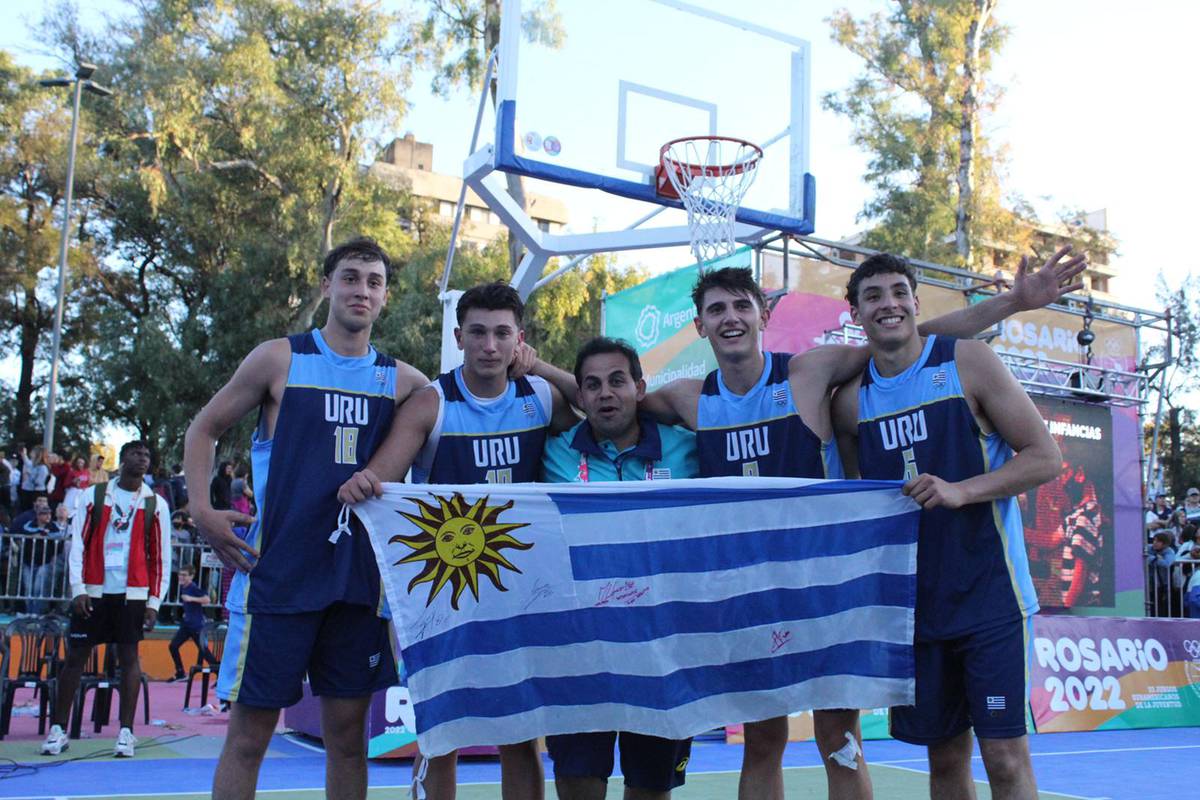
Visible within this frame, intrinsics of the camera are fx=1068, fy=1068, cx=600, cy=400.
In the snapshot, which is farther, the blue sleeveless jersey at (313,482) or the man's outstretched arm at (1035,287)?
the man's outstretched arm at (1035,287)

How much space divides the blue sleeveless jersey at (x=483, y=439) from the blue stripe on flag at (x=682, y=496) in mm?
325

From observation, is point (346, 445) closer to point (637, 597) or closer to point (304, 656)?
point (304, 656)

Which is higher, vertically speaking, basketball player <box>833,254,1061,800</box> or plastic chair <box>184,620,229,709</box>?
basketball player <box>833,254,1061,800</box>

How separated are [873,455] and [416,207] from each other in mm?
25688

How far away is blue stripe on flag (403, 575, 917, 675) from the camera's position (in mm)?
4012

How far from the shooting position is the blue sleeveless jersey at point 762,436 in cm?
425

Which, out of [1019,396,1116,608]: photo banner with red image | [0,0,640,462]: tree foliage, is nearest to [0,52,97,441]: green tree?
[0,0,640,462]: tree foliage

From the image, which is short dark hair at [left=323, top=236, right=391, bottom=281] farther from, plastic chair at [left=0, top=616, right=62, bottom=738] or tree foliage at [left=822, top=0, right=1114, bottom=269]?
tree foliage at [left=822, top=0, right=1114, bottom=269]

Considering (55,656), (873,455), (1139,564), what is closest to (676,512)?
(873,455)

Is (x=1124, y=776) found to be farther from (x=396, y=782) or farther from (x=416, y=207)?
(x=416, y=207)

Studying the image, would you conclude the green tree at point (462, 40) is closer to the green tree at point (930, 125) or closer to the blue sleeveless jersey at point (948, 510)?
the green tree at point (930, 125)

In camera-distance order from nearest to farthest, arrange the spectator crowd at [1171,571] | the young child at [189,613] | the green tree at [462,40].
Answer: the young child at [189,613]
the spectator crowd at [1171,571]
the green tree at [462,40]

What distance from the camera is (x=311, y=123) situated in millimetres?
25250

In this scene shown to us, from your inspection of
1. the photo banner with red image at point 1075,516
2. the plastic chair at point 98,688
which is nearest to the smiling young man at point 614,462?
the plastic chair at point 98,688
